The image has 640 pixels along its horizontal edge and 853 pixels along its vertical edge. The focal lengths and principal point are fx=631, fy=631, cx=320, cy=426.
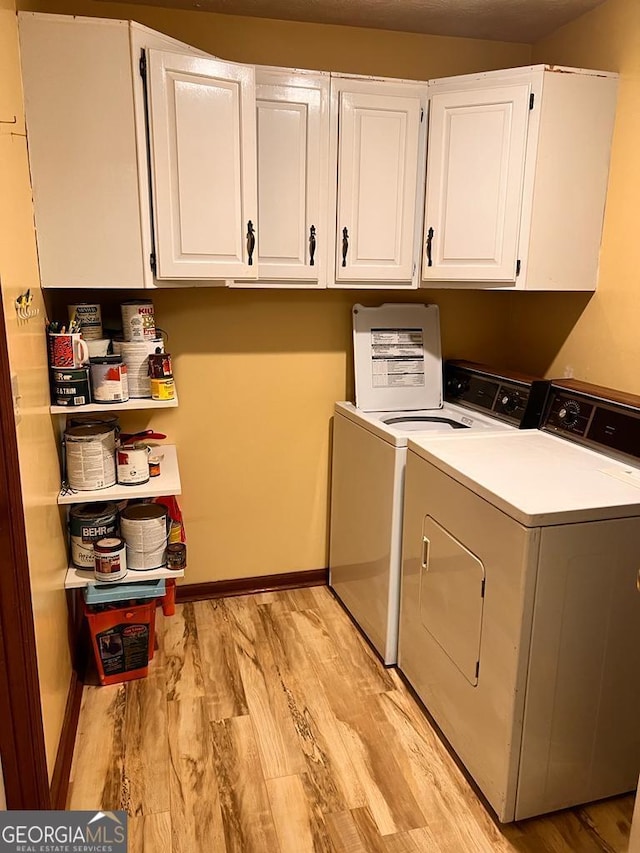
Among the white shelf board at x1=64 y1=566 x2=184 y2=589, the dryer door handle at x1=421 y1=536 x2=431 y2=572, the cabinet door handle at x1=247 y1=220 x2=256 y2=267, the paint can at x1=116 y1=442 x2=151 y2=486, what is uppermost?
the cabinet door handle at x1=247 y1=220 x2=256 y2=267

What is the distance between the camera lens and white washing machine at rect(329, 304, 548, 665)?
7.59 feet

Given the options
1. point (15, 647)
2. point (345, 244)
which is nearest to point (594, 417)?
point (345, 244)

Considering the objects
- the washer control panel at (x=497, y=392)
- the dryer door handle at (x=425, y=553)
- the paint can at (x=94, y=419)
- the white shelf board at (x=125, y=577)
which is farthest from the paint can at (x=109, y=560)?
the washer control panel at (x=497, y=392)

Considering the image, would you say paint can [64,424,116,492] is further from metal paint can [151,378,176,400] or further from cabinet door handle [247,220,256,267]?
cabinet door handle [247,220,256,267]

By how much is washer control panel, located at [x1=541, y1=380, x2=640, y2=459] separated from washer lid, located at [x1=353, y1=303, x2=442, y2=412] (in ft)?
2.07

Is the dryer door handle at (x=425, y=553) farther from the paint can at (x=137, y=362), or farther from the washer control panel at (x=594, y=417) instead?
the paint can at (x=137, y=362)

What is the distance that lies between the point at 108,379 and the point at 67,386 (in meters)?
0.13

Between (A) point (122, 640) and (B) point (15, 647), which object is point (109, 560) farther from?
(B) point (15, 647)

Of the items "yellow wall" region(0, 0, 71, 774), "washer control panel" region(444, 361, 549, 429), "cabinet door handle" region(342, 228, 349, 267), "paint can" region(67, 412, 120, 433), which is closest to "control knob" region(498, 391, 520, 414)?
"washer control panel" region(444, 361, 549, 429)

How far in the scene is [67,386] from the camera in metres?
2.01

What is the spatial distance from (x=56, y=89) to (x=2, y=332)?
36.5 inches

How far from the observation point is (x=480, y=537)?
172cm

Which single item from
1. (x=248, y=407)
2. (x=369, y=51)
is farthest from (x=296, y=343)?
(x=369, y=51)

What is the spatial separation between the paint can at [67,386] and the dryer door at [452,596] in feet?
3.92
